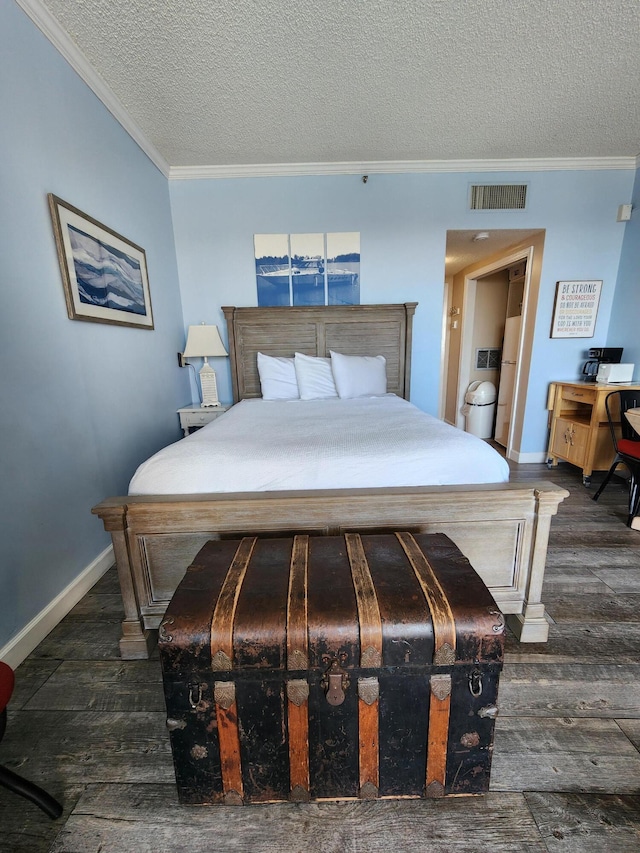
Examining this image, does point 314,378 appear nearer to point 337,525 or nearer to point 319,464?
point 319,464

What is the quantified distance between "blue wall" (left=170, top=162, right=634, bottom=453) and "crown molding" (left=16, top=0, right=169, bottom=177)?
0.65 m

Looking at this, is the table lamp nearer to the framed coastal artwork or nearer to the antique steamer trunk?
the framed coastal artwork

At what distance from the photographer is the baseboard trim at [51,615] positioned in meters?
1.31

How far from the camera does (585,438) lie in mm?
2930

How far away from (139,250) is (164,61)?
1.05 metres

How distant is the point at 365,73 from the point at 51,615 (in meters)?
3.30

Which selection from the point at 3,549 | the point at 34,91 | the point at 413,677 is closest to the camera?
the point at 413,677

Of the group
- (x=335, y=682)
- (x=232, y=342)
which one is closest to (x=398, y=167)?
(x=232, y=342)

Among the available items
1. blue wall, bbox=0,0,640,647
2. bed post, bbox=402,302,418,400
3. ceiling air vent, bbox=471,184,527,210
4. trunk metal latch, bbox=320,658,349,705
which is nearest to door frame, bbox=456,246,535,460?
blue wall, bbox=0,0,640,647

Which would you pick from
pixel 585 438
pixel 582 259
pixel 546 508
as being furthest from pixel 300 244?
pixel 585 438

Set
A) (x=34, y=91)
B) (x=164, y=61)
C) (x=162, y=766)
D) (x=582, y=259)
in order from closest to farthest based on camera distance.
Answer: (x=162, y=766)
(x=34, y=91)
(x=164, y=61)
(x=582, y=259)

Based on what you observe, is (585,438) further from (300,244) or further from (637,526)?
(300,244)

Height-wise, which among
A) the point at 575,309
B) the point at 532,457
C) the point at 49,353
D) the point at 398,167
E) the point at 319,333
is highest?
the point at 398,167

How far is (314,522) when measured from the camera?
4.12ft
